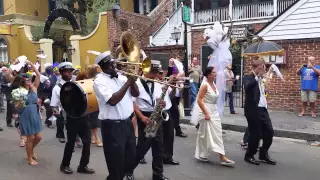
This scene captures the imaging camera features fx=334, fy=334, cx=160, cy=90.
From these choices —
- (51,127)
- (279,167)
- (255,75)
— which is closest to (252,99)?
(255,75)

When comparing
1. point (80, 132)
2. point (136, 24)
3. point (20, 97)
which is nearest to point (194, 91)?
point (80, 132)

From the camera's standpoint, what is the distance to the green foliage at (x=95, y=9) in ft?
64.7

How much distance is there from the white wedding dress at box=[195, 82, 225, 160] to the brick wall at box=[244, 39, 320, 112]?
613 cm

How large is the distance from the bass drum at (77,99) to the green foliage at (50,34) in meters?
17.6

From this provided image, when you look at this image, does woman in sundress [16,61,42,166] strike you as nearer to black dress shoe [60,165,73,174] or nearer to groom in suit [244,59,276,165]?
black dress shoe [60,165,73,174]

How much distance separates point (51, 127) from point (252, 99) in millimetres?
6121

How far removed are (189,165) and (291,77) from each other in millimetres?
6692

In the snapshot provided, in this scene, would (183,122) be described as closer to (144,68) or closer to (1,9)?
(144,68)

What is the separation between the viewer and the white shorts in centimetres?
1006

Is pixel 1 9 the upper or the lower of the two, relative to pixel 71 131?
upper

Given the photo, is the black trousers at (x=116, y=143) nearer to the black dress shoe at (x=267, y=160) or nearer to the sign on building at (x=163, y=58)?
the black dress shoe at (x=267, y=160)

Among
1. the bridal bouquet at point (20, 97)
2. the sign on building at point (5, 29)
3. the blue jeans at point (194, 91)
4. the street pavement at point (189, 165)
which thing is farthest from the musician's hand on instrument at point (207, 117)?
the sign on building at point (5, 29)

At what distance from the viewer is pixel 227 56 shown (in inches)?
287

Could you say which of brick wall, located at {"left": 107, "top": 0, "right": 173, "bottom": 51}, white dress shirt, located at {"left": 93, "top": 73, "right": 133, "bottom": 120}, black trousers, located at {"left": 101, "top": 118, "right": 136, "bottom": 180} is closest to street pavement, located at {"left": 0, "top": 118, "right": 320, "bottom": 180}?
black trousers, located at {"left": 101, "top": 118, "right": 136, "bottom": 180}
